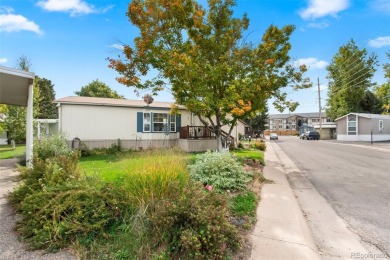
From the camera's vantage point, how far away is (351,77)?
44.4 meters

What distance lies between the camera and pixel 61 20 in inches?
356

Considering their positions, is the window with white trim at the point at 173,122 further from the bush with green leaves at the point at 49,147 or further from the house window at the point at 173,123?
the bush with green leaves at the point at 49,147

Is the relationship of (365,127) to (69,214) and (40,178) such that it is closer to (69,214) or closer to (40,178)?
(40,178)

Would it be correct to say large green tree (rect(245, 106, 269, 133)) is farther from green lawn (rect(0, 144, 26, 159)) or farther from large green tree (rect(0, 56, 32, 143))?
green lawn (rect(0, 144, 26, 159))

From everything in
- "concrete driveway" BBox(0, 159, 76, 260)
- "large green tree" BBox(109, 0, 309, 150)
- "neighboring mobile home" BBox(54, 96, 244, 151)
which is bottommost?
"concrete driveway" BBox(0, 159, 76, 260)

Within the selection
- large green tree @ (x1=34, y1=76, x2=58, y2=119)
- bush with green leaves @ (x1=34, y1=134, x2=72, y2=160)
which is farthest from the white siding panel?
large green tree @ (x1=34, y1=76, x2=58, y2=119)

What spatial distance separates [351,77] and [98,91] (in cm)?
4710

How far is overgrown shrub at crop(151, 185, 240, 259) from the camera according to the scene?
9.71 ft

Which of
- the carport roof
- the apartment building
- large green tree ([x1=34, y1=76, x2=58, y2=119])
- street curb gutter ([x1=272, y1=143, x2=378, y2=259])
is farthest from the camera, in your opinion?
the apartment building

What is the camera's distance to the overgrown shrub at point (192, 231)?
9.71 feet

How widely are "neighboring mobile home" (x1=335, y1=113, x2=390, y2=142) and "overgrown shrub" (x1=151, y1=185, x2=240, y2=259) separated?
3753 centimetres

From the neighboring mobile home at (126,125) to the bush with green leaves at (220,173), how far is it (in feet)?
26.4

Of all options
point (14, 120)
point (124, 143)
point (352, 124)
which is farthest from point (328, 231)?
point (352, 124)

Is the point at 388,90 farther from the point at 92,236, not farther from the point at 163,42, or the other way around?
the point at 92,236
